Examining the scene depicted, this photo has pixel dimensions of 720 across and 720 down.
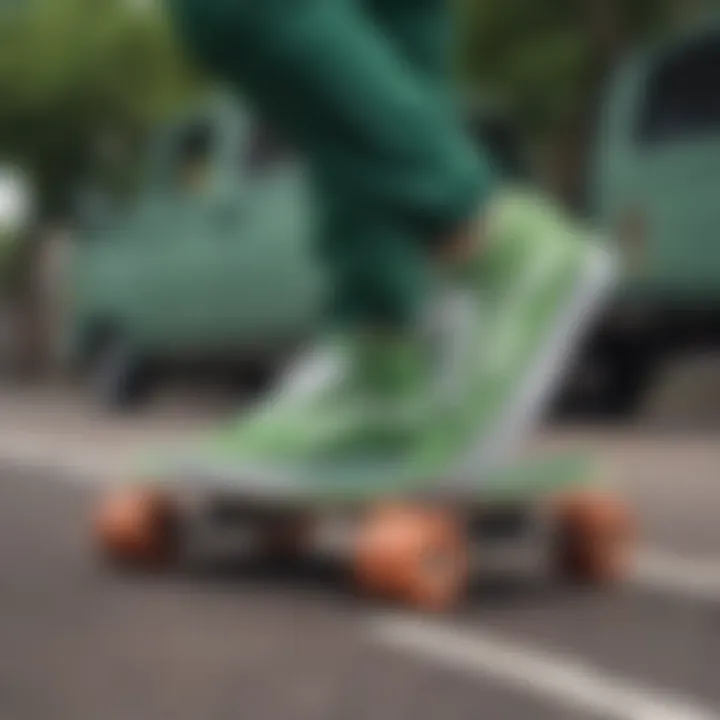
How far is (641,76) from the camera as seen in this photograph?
5941 mm

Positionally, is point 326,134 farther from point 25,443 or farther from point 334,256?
point 25,443

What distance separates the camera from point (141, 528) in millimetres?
2514

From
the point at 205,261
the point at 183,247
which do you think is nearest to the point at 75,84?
the point at 183,247

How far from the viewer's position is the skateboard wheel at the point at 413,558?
7.03 ft

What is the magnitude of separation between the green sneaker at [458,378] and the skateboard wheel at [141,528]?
0.12 meters

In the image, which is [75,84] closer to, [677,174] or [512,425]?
[677,174]

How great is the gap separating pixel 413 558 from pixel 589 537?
409 mm

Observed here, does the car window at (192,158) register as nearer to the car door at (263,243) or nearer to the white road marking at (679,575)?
the car door at (263,243)

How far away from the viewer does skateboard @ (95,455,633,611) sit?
2172 millimetres

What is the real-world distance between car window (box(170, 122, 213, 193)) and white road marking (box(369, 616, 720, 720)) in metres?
4.62

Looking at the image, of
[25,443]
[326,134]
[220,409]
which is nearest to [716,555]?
[326,134]

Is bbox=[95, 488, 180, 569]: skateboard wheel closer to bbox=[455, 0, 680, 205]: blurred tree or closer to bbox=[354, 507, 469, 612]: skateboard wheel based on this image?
bbox=[354, 507, 469, 612]: skateboard wheel

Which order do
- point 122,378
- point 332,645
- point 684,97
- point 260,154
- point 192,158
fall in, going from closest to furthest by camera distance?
point 332,645, point 684,97, point 260,154, point 192,158, point 122,378

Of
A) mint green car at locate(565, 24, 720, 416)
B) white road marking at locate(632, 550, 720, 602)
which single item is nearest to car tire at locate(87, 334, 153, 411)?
mint green car at locate(565, 24, 720, 416)
